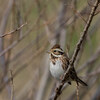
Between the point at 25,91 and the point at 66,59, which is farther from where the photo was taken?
the point at 25,91

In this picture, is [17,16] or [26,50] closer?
[17,16]

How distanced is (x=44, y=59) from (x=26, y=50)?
288mm

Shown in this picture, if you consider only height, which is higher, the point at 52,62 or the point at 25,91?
the point at 52,62

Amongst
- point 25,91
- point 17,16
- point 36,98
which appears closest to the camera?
point 17,16

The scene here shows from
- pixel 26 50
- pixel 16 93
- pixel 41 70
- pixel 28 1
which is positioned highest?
pixel 28 1

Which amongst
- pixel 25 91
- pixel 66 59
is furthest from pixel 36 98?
pixel 66 59

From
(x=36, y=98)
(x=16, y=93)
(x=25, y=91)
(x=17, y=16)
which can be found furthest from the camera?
(x=16, y=93)

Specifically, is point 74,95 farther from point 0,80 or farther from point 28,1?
point 28,1

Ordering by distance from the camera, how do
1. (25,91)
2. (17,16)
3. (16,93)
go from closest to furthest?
(17,16), (25,91), (16,93)

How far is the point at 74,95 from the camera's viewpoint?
4988 millimetres

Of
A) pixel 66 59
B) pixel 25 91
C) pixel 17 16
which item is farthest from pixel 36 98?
pixel 17 16

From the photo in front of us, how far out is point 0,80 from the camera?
5027mm

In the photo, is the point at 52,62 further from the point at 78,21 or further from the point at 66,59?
the point at 78,21

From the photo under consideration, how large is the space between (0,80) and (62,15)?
1150mm
